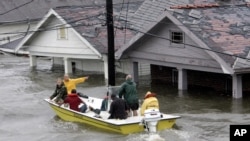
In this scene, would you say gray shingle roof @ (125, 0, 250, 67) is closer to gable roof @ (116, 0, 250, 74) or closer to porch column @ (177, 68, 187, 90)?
gable roof @ (116, 0, 250, 74)

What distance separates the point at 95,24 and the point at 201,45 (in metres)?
9.74

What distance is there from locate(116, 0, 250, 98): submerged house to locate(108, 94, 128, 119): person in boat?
5.84m

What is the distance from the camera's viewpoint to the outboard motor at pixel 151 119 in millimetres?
17688

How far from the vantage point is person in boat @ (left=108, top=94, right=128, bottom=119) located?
1858cm

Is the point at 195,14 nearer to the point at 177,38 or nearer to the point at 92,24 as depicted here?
the point at 177,38

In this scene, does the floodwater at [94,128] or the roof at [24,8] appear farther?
the roof at [24,8]

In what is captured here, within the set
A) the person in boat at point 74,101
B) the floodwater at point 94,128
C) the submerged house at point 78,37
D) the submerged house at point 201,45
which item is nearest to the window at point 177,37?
the submerged house at point 201,45

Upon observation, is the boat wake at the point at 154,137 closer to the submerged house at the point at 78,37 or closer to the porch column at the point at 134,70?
the porch column at the point at 134,70

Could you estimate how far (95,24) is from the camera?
3228 centimetres

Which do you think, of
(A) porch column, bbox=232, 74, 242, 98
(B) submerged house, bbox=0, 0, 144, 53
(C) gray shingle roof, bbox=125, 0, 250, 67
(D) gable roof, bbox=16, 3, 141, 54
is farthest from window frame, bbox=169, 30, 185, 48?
(B) submerged house, bbox=0, 0, 144, 53

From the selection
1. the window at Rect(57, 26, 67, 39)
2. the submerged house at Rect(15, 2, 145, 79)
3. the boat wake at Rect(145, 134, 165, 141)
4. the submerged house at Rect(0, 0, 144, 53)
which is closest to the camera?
the boat wake at Rect(145, 134, 165, 141)

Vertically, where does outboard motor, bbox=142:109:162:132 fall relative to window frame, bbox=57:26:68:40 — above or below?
below

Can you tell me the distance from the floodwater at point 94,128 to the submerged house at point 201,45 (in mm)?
1151

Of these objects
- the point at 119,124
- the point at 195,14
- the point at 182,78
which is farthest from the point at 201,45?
the point at 119,124
